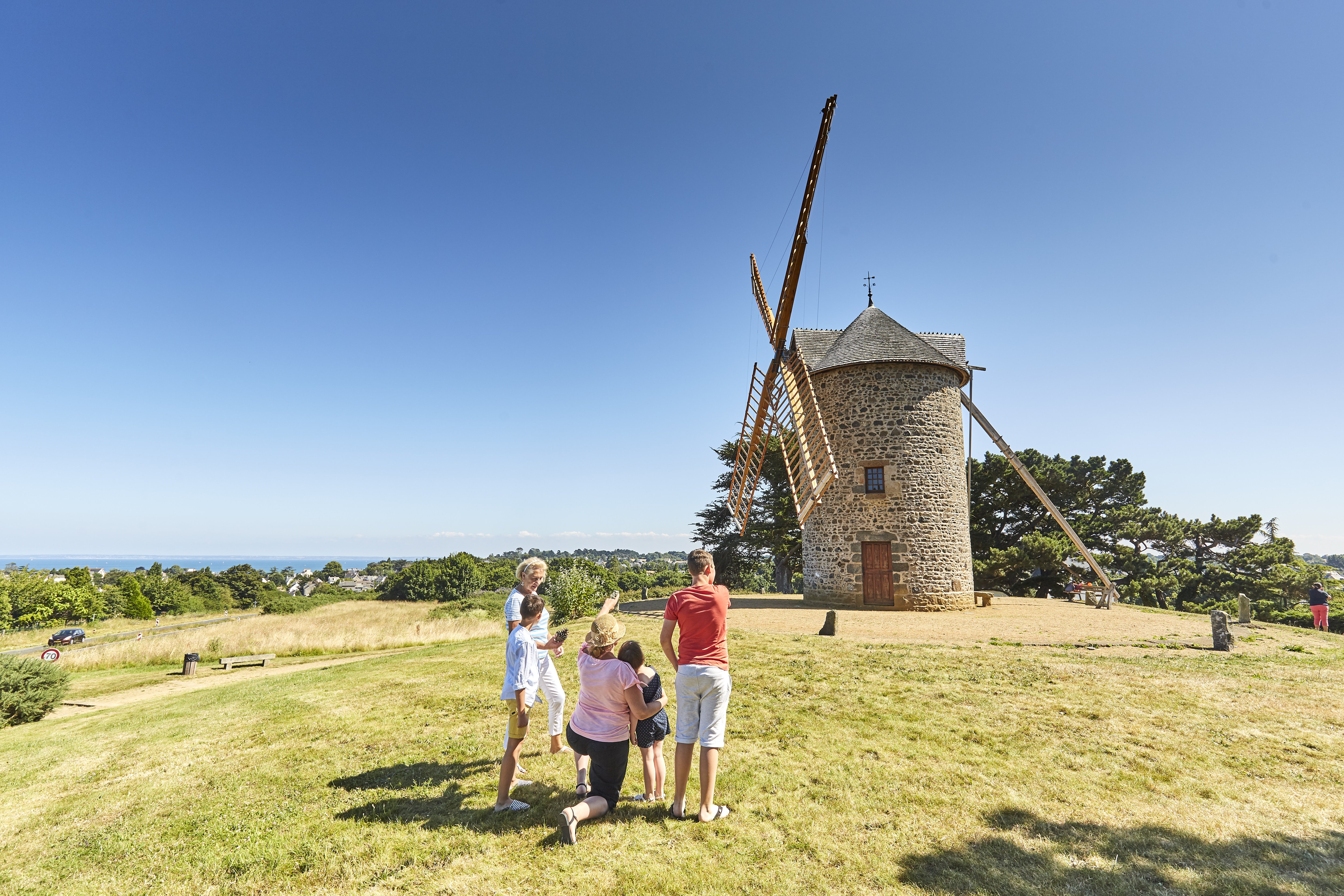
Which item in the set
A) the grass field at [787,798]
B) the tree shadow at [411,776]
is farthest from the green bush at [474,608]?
the tree shadow at [411,776]

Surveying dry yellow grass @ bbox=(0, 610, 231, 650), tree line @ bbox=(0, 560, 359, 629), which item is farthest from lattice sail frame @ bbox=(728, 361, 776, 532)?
tree line @ bbox=(0, 560, 359, 629)

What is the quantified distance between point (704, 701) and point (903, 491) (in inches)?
587

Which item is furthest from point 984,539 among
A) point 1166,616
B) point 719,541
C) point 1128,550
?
point 719,541

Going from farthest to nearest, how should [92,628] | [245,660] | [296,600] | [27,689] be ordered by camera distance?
[296,600] < [92,628] < [245,660] < [27,689]

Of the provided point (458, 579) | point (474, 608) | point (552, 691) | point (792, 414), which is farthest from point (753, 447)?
point (458, 579)

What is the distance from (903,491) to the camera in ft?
56.9

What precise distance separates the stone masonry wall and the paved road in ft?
77.8

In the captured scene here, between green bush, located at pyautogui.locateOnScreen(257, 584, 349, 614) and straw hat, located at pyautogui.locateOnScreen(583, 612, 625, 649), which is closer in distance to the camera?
straw hat, located at pyautogui.locateOnScreen(583, 612, 625, 649)

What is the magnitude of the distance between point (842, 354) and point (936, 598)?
812cm

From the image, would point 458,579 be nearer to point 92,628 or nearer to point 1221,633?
point 92,628

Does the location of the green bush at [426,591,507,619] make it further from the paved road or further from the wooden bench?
the paved road

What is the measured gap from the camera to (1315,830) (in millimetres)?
4020

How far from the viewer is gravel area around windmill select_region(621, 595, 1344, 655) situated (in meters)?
11.2

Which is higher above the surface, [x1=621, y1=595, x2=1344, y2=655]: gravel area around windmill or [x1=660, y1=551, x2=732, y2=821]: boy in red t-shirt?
[x1=660, y1=551, x2=732, y2=821]: boy in red t-shirt
